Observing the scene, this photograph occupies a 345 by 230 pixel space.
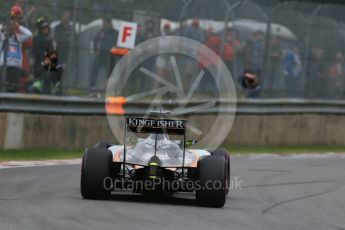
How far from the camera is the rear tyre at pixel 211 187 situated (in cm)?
1045

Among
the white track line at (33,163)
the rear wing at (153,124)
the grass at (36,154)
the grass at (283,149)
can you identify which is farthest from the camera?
the grass at (283,149)

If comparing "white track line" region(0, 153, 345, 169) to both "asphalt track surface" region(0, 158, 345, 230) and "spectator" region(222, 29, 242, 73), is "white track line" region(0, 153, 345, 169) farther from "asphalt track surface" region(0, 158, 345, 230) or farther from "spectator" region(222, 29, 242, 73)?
"spectator" region(222, 29, 242, 73)

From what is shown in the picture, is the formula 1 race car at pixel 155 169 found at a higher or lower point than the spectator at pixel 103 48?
lower

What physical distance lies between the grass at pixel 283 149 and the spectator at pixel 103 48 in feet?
10.1

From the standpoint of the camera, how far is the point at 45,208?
31.0ft

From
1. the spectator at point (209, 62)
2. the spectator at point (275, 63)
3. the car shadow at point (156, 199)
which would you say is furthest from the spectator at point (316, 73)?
the car shadow at point (156, 199)

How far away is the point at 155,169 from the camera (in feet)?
34.2

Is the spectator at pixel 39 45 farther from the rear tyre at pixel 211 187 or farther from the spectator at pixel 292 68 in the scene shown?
the rear tyre at pixel 211 187

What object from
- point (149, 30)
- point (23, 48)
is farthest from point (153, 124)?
point (149, 30)

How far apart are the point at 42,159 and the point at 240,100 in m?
5.64

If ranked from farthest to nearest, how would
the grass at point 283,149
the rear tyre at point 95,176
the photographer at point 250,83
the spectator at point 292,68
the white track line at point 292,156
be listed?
the spectator at point 292,68 < the photographer at point 250,83 < the grass at point 283,149 < the white track line at point 292,156 < the rear tyre at point 95,176

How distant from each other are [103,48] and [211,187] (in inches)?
315

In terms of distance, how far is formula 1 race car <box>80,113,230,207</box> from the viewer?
34.3ft

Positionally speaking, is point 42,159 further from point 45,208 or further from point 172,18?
point 45,208
